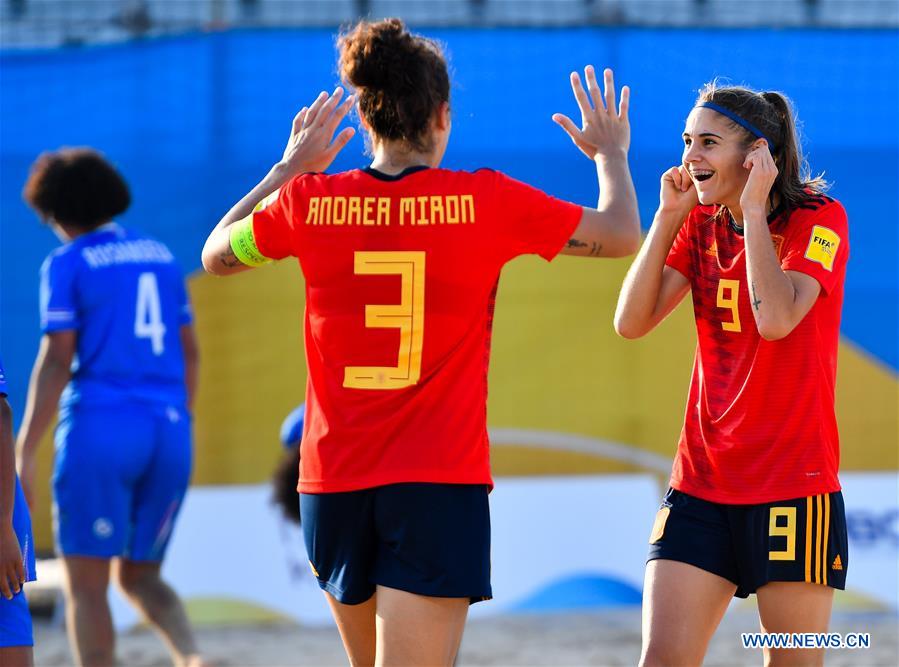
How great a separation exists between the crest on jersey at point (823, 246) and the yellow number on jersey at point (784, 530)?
0.58 meters

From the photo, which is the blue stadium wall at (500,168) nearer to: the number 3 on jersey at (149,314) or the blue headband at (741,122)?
the number 3 on jersey at (149,314)

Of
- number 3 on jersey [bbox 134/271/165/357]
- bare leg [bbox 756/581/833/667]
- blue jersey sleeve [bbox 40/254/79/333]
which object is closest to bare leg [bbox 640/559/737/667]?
bare leg [bbox 756/581/833/667]

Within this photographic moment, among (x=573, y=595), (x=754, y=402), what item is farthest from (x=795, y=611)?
(x=573, y=595)

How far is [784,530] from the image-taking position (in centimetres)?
302

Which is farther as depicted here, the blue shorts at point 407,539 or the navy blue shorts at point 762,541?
the navy blue shorts at point 762,541

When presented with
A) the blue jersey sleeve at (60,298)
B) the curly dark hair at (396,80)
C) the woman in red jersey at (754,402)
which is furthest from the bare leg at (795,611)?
Answer: the blue jersey sleeve at (60,298)

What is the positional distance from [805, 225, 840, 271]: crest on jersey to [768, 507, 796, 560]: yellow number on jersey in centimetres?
58

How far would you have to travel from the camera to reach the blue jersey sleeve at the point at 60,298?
458 centimetres

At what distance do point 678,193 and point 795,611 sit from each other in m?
1.05

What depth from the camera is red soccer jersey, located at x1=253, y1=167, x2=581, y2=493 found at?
2746 mm

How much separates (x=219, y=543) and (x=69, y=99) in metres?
2.28

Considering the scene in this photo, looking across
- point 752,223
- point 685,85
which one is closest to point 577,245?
point 752,223

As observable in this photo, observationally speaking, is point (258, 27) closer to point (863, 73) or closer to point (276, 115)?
point (276, 115)

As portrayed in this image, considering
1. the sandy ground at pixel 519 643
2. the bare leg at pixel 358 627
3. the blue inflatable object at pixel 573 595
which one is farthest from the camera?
the blue inflatable object at pixel 573 595
